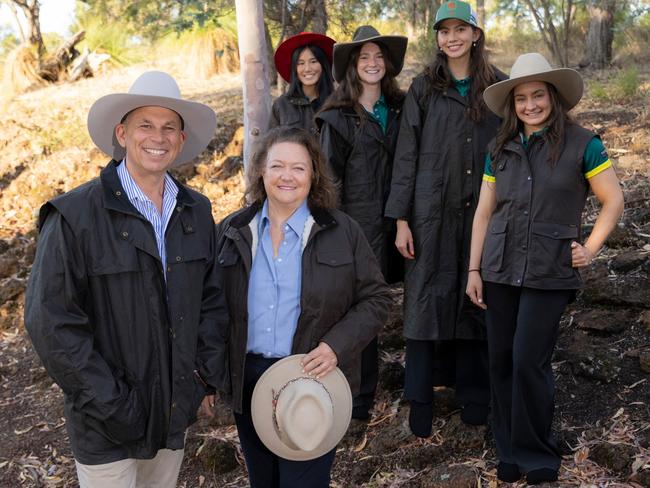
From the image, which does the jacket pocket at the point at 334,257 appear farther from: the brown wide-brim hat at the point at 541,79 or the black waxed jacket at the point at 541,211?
the brown wide-brim hat at the point at 541,79

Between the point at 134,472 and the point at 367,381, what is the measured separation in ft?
6.78

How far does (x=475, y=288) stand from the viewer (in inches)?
156

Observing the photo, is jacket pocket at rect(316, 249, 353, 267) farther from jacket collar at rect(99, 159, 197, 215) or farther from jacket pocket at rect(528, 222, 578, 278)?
jacket pocket at rect(528, 222, 578, 278)

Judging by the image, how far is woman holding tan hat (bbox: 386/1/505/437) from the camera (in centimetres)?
420

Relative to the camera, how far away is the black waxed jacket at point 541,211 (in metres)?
3.50

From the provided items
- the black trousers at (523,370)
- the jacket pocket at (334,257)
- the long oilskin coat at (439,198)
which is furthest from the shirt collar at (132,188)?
the black trousers at (523,370)

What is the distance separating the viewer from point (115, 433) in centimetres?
283

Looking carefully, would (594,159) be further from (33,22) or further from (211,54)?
(33,22)

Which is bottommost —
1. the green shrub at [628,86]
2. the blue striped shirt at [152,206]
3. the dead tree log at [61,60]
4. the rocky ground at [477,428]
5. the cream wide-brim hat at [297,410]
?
the rocky ground at [477,428]

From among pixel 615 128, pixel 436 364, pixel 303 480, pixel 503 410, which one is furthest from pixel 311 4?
pixel 303 480

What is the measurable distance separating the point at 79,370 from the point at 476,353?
261 centimetres

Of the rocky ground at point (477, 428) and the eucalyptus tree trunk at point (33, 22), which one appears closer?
the rocky ground at point (477, 428)

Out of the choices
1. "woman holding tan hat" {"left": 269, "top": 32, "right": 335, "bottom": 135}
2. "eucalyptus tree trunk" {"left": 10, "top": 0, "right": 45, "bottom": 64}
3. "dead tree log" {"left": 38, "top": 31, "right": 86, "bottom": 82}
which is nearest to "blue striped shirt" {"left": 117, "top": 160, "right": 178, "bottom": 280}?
"woman holding tan hat" {"left": 269, "top": 32, "right": 335, "bottom": 135}

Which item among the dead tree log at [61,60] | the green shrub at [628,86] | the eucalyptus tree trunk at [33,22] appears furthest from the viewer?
the dead tree log at [61,60]
